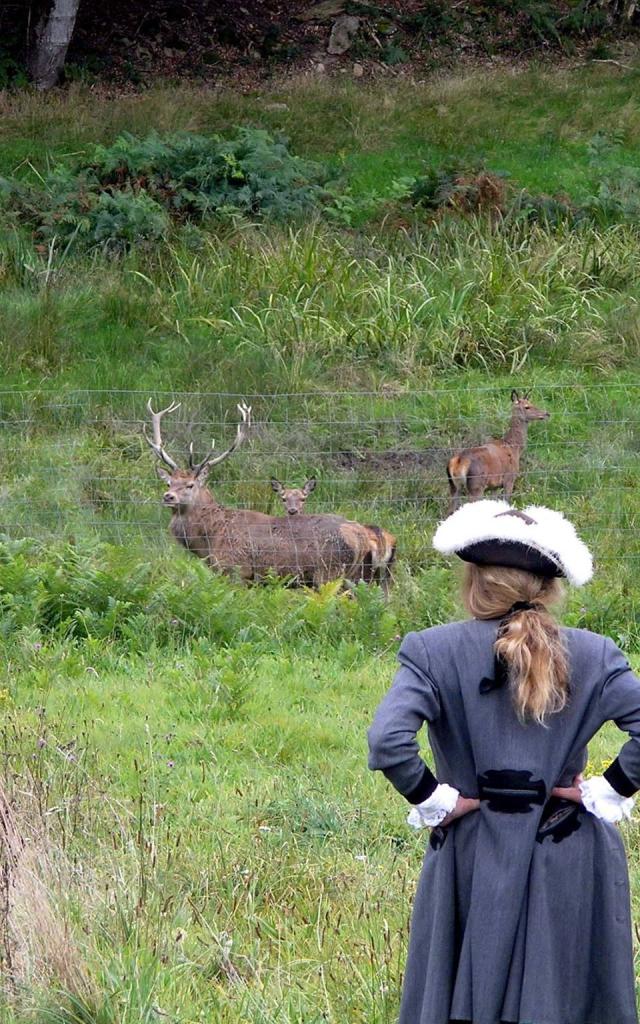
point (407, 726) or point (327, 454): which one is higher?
point (407, 726)

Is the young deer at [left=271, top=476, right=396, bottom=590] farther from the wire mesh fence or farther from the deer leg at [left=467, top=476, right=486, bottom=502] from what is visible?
the deer leg at [left=467, top=476, right=486, bottom=502]

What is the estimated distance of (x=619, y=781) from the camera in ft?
11.3

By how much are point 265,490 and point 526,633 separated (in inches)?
369

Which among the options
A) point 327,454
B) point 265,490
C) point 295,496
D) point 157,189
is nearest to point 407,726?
point 295,496

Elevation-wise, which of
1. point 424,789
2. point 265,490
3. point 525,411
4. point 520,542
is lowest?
point 265,490

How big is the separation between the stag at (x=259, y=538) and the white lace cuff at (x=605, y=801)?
23.2ft

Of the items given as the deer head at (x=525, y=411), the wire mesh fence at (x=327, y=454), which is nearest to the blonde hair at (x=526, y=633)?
the wire mesh fence at (x=327, y=454)

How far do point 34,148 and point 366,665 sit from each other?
14.7 m

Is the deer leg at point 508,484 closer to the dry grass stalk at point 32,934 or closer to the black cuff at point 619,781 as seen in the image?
the dry grass stalk at point 32,934

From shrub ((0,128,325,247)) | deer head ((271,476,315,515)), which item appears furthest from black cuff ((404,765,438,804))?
shrub ((0,128,325,247))

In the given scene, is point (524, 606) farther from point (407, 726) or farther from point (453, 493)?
point (453, 493)

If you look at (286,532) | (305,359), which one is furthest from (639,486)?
(305,359)

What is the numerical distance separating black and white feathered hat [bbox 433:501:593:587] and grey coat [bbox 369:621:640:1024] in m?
0.17

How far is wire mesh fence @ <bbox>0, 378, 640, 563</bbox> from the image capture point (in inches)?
466
